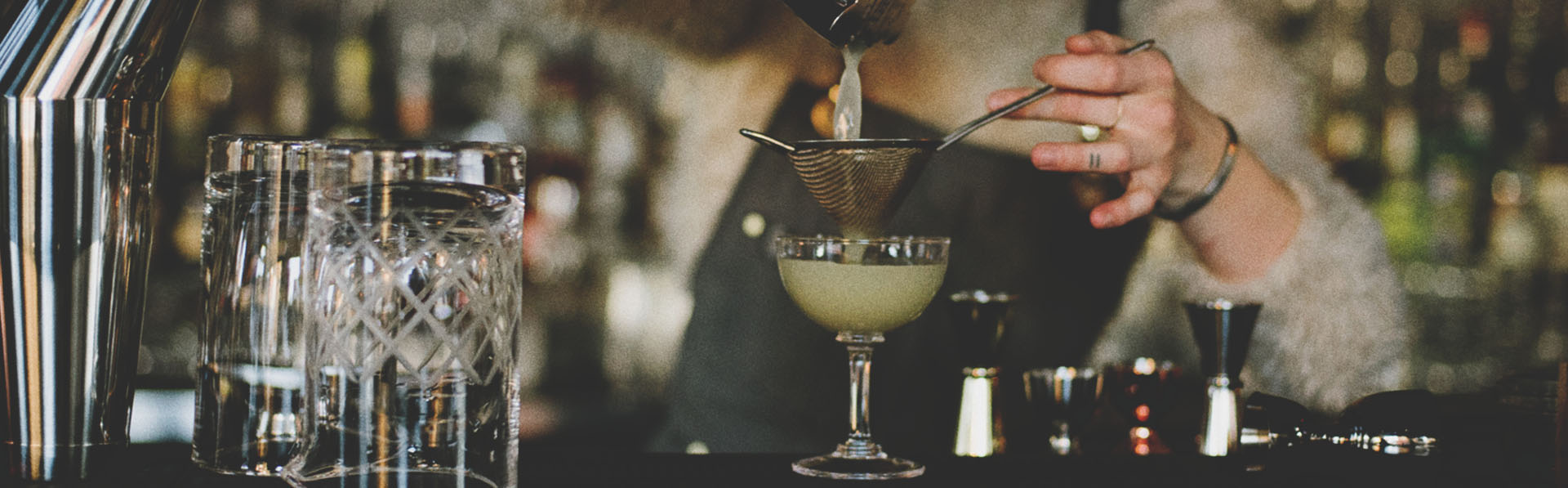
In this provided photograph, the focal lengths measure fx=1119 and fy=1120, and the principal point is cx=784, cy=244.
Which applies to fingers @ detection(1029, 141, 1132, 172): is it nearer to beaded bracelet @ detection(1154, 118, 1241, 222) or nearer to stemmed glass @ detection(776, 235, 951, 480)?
beaded bracelet @ detection(1154, 118, 1241, 222)

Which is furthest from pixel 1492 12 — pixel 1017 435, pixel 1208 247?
pixel 1017 435

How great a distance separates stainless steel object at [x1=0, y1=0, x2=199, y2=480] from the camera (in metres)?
0.69

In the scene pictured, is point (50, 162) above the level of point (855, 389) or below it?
above

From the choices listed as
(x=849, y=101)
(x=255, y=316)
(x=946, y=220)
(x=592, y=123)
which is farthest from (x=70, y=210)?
(x=946, y=220)

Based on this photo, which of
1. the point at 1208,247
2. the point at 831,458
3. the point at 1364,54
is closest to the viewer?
the point at 831,458

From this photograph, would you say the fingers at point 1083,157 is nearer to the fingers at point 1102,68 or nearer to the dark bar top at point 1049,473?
the fingers at point 1102,68

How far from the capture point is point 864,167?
3.79 ft

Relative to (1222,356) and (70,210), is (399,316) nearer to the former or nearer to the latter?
(70,210)

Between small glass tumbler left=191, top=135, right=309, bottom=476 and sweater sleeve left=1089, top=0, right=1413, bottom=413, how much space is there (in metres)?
1.73

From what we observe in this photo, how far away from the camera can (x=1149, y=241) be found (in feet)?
7.19

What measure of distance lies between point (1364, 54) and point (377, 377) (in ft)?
7.18

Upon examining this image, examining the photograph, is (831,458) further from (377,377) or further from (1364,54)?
(1364,54)

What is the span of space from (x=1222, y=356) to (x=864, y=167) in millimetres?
428

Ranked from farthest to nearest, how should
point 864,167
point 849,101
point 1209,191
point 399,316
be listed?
point 1209,191 < point 849,101 < point 864,167 < point 399,316
